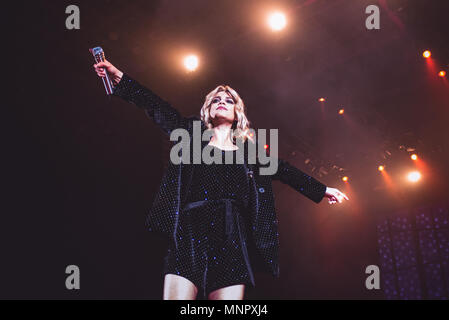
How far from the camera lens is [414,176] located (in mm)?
6945

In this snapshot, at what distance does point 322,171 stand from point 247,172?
5085mm

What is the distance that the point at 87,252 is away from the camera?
274cm

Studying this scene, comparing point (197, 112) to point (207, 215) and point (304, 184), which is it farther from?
point (207, 215)

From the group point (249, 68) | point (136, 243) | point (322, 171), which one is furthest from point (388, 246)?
point (136, 243)

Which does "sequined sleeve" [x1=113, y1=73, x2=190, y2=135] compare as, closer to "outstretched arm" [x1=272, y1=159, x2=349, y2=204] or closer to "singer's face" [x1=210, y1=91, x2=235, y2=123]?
"singer's face" [x1=210, y1=91, x2=235, y2=123]

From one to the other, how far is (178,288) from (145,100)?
1.07m

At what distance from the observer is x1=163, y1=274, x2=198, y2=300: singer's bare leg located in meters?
1.79

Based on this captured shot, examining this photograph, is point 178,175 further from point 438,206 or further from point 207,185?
point 438,206

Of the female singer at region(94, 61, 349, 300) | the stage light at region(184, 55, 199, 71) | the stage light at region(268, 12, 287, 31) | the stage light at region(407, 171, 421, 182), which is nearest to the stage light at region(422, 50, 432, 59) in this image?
the stage light at region(268, 12, 287, 31)

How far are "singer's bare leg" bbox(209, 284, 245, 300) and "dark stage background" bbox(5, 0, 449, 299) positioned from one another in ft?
4.20

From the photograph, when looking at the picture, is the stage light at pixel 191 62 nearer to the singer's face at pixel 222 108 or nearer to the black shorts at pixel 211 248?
the singer's face at pixel 222 108

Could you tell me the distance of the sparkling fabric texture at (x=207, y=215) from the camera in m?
1.90

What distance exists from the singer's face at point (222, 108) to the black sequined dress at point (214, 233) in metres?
0.35

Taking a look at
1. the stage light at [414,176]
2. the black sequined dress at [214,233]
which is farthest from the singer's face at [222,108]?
the stage light at [414,176]
